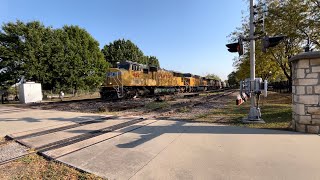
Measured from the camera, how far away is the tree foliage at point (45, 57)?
99.7 feet

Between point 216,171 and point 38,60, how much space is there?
112 ft

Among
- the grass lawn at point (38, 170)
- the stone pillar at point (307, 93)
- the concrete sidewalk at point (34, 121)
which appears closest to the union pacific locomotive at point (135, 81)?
the concrete sidewalk at point (34, 121)

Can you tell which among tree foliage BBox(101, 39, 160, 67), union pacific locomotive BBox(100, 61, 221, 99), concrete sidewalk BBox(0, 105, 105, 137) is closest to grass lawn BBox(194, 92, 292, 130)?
concrete sidewalk BBox(0, 105, 105, 137)

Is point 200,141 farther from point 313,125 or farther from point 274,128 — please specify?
point 313,125

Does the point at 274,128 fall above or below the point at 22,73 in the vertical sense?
below

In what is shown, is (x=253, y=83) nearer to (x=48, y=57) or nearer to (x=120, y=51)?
(x=48, y=57)

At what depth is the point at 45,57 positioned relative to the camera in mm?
33188

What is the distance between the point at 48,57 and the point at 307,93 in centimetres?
3409

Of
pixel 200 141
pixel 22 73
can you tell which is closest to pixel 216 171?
pixel 200 141

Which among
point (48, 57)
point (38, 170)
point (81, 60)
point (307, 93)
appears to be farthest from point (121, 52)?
point (38, 170)

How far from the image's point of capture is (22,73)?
1206 inches

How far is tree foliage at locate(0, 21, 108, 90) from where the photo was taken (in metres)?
30.4

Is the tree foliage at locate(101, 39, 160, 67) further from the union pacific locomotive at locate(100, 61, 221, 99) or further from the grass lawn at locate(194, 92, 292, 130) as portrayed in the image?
the grass lawn at locate(194, 92, 292, 130)

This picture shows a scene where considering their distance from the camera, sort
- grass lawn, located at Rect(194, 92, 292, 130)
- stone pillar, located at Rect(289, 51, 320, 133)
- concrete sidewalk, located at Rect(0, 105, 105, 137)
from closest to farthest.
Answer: stone pillar, located at Rect(289, 51, 320, 133) → grass lawn, located at Rect(194, 92, 292, 130) → concrete sidewalk, located at Rect(0, 105, 105, 137)
